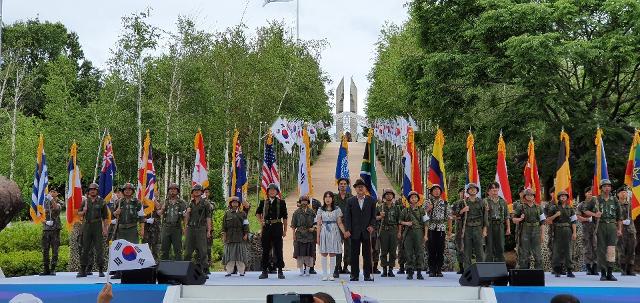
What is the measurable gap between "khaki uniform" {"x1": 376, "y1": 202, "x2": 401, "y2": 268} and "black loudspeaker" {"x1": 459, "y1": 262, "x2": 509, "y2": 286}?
2.94 metres

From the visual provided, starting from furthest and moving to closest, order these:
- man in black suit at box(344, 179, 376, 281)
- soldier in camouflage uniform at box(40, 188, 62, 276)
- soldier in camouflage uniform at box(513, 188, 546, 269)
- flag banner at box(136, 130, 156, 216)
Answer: flag banner at box(136, 130, 156, 216) < soldier in camouflage uniform at box(40, 188, 62, 276) < soldier in camouflage uniform at box(513, 188, 546, 269) < man in black suit at box(344, 179, 376, 281)

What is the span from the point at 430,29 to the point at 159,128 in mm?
10569

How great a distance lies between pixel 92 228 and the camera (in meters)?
16.6

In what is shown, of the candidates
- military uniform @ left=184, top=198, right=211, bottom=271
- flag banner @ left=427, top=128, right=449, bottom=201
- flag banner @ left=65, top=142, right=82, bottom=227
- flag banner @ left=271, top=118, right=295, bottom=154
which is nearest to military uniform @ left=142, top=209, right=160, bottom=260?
flag banner @ left=65, top=142, right=82, bottom=227

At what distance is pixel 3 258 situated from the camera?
2080 cm

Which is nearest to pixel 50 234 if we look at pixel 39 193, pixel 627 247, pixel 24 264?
pixel 39 193

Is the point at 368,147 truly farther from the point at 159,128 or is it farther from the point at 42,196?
the point at 159,128

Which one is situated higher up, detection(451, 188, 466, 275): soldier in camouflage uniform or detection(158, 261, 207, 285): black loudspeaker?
detection(451, 188, 466, 275): soldier in camouflage uniform

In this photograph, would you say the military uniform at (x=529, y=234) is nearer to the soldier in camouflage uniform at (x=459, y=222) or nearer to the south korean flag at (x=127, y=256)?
the soldier in camouflage uniform at (x=459, y=222)

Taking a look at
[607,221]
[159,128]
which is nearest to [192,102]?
[159,128]

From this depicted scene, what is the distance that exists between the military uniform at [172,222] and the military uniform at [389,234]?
3440mm

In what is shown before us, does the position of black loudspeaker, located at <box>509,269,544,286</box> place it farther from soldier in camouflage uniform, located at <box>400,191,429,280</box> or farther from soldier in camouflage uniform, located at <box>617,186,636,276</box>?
soldier in camouflage uniform, located at <box>617,186,636,276</box>

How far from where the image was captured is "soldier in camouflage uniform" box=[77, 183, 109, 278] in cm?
1652

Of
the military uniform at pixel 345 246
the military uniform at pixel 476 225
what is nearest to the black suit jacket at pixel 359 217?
the military uniform at pixel 345 246
